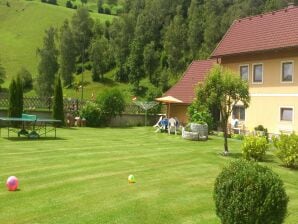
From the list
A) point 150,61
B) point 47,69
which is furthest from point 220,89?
point 150,61

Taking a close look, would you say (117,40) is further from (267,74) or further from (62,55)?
(267,74)

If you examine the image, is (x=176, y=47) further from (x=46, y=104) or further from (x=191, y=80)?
(x=46, y=104)

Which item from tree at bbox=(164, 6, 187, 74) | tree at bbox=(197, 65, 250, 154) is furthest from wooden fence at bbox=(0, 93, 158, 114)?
tree at bbox=(164, 6, 187, 74)

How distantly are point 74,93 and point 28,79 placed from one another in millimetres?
12926

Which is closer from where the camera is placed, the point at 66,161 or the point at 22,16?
the point at 66,161

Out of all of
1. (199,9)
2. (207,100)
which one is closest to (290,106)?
(207,100)

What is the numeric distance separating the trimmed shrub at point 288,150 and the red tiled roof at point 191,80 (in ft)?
55.1

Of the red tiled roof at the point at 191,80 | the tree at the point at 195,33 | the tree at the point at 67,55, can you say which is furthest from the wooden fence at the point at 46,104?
the tree at the point at 67,55

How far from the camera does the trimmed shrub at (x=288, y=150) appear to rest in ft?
51.4

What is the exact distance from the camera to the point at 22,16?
115 m

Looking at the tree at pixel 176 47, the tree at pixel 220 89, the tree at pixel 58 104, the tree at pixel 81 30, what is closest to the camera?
the tree at pixel 220 89

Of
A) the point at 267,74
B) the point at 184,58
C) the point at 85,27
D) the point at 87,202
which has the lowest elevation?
the point at 87,202

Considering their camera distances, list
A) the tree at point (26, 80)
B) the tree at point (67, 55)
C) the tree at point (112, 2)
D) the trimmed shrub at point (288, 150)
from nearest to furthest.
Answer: the trimmed shrub at point (288, 150) → the tree at point (67, 55) → the tree at point (26, 80) → the tree at point (112, 2)

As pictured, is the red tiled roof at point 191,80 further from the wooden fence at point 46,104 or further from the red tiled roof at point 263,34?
the wooden fence at point 46,104
